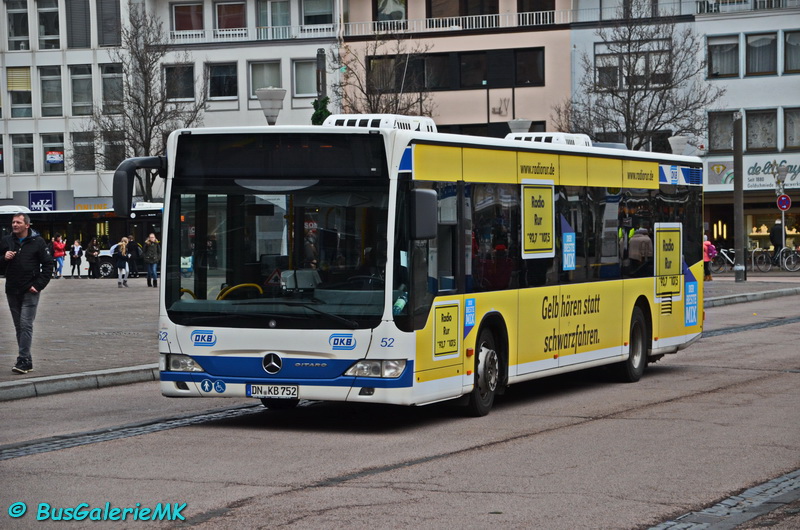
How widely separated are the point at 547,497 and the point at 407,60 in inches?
2167

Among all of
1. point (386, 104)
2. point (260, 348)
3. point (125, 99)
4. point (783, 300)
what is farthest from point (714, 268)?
point (260, 348)

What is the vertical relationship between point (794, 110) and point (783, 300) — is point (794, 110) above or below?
above

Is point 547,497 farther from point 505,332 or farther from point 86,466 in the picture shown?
point 505,332

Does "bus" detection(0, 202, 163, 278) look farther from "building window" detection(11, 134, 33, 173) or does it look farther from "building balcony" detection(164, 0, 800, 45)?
"building balcony" detection(164, 0, 800, 45)

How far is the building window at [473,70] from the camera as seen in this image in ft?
219

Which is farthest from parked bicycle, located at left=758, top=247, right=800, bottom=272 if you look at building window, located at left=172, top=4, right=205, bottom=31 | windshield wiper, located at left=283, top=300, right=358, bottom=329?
windshield wiper, located at left=283, top=300, right=358, bottom=329

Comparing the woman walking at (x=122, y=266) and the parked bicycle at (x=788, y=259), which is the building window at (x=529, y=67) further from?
the woman walking at (x=122, y=266)

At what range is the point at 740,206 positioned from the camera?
4438cm

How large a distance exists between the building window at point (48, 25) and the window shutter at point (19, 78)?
1.55 metres

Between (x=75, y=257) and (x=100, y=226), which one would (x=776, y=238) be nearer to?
(x=100, y=226)

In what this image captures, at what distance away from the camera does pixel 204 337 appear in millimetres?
11602

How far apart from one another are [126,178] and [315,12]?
200ft

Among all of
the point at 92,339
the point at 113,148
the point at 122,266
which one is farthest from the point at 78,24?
the point at 92,339

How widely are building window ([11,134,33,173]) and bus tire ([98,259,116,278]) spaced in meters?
16.2
